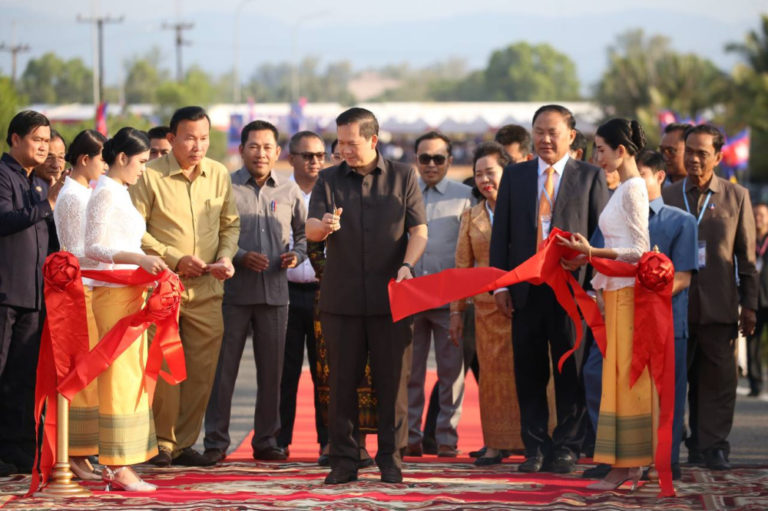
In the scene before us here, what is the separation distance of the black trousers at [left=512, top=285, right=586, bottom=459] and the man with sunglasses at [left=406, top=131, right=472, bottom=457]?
1.08 m

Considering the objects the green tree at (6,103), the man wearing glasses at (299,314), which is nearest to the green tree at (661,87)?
the green tree at (6,103)

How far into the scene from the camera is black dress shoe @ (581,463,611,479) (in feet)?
25.3

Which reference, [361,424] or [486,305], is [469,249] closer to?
[486,305]

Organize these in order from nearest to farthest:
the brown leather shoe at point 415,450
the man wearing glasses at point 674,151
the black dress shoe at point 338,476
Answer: the black dress shoe at point 338,476 < the brown leather shoe at point 415,450 < the man wearing glasses at point 674,151

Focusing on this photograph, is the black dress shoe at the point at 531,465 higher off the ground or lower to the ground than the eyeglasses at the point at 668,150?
lower

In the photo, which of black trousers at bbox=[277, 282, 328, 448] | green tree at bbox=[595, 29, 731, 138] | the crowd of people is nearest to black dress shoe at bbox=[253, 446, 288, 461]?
the crowd of people

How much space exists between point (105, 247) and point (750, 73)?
123ft

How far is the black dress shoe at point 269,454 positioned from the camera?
29.1ft

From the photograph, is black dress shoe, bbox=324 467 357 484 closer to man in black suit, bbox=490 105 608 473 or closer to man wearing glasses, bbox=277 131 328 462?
man in black suit, bbox=490 105 608 473

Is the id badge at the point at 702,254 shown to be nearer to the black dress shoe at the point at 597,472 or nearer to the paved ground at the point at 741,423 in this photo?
the paved ground at the point at 741,423

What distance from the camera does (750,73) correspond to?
41.4 m

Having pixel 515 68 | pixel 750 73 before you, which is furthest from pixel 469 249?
pixel 515 68

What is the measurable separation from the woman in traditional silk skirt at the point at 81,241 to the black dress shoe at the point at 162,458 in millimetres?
580

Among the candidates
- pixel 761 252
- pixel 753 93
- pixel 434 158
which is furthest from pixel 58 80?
pixel 434 158
